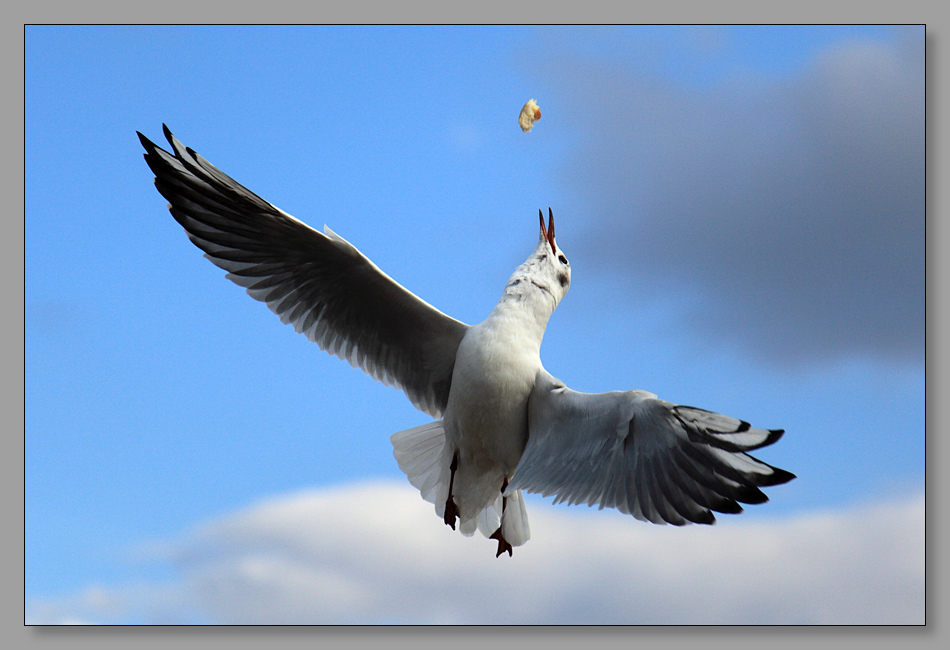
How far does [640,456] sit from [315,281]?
1103 mm

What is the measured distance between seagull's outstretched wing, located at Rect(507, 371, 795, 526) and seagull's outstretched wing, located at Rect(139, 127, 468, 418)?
0.44 meters

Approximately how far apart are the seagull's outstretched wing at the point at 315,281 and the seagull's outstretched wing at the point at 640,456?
0.44 metres

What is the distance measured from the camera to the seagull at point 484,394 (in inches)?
93.0

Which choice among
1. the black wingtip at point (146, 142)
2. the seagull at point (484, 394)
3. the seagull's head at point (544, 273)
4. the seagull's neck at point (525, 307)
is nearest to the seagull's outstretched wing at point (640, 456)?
the seagull at point (484, 394)

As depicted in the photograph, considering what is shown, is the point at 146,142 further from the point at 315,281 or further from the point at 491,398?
the point at 491,398

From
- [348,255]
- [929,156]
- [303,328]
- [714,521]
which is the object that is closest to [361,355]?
[303,328]

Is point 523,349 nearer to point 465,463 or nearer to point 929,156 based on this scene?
Answer: point 465,463

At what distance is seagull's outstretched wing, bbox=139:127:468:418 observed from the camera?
2756 millimetres

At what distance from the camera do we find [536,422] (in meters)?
2.60

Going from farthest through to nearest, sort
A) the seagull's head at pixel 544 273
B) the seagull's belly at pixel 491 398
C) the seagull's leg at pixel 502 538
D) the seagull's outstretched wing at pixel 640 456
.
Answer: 1. the seagull's leg at pixel 502 538
2. the seagull's head at pixel 544 273
3. the seagull's belly at pixel 491 398
4. the seagull's outstretched wing at pixel 640 456

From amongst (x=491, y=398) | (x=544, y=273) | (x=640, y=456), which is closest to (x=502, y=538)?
(x=491, y=398)

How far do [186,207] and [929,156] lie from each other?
230cm

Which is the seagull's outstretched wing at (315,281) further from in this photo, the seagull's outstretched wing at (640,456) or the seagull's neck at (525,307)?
the seagull's outstretched wing at (640,456)

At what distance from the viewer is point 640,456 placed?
242cm
